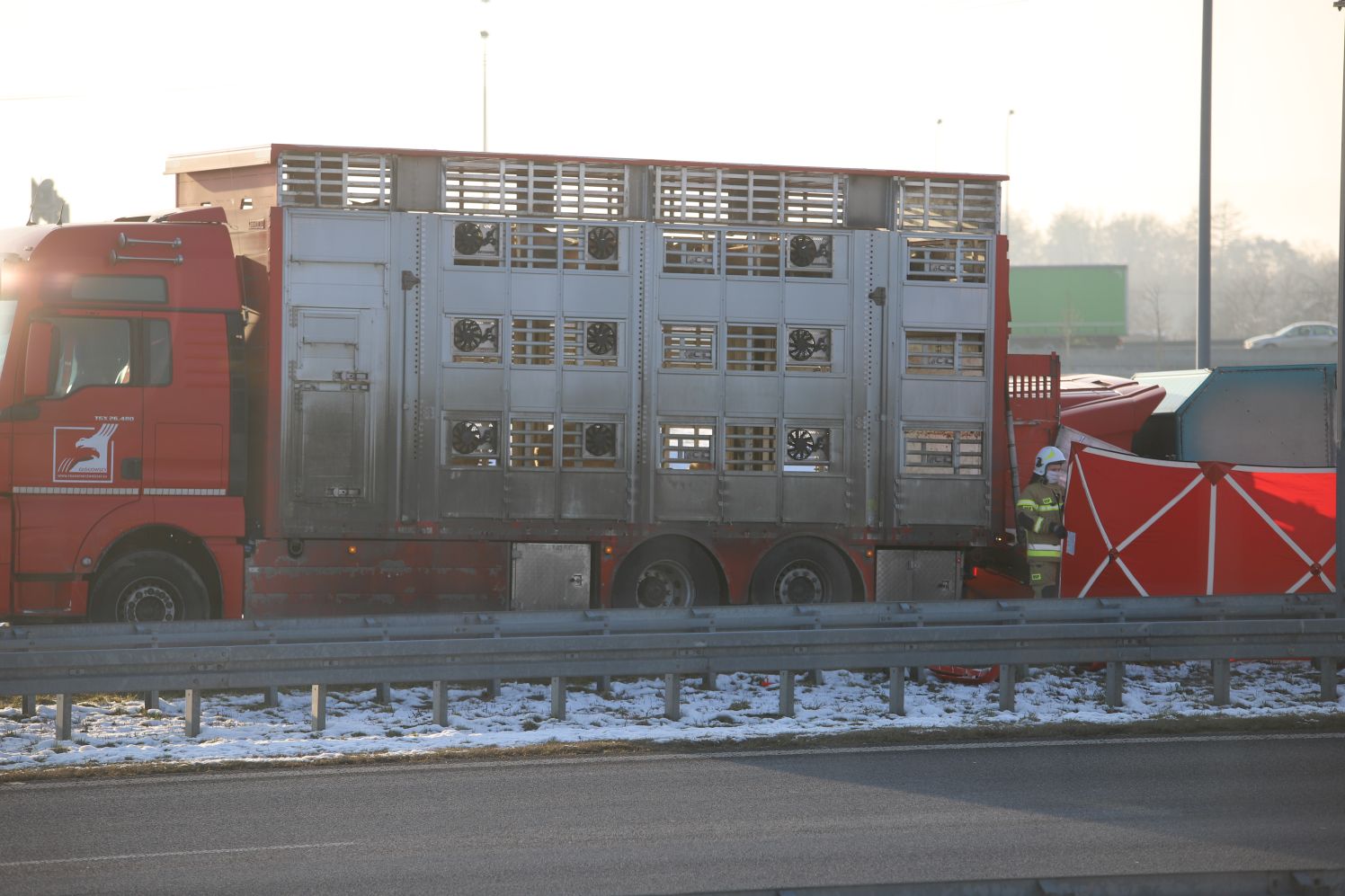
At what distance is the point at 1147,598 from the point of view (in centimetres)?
1165

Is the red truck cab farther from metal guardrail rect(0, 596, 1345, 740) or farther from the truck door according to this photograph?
metal guardrail rect(0, 596, 1345, 740)

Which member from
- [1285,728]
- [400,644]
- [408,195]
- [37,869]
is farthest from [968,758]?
[408,195]

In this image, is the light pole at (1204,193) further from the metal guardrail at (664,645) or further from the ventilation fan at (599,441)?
the ventilation fan at (599,441)

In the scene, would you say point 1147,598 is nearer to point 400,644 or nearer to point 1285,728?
point 1285,728

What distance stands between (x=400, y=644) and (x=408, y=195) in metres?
4.38

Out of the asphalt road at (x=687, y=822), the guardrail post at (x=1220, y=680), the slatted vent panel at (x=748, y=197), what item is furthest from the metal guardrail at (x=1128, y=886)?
the slatted vent panel at (x=748, y=197)

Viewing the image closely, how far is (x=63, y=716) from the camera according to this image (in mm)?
9625

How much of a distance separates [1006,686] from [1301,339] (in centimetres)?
6181

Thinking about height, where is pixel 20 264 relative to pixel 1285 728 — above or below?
above

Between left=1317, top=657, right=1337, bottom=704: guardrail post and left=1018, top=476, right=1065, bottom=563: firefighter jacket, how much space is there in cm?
244

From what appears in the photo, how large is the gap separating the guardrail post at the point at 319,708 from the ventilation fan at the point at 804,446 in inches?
190

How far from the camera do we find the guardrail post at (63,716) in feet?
31.6

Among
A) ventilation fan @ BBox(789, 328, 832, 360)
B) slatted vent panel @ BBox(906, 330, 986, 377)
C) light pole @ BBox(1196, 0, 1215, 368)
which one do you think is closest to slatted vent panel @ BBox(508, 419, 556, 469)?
ventilation fan @ BBox(789, 328, 832, 360)

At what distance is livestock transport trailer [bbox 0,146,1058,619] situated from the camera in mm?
12016
